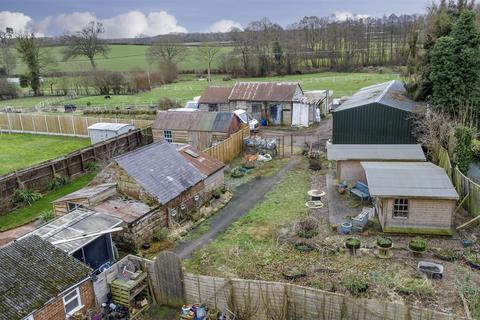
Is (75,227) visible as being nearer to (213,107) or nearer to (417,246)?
(417,246)

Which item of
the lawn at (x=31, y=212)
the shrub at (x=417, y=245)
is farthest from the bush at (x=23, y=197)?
the shrub at (x=417, y=245)

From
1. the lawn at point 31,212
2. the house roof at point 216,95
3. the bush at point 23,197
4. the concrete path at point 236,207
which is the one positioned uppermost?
the house roof at point 216,95

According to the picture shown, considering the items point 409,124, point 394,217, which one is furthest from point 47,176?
point 409,124

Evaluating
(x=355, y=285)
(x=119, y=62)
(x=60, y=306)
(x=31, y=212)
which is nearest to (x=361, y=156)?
(x=355, y=285)

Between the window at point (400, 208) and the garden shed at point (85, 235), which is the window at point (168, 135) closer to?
the garden shed at point (85, 235)

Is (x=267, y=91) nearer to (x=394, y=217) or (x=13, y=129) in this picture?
(x=394, y=217)

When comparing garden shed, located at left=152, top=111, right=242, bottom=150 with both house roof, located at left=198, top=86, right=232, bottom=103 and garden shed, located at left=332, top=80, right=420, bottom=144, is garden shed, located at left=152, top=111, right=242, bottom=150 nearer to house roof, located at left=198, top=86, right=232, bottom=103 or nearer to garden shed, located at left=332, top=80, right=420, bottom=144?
garden shed, located at left=332, top=80, right=420, bottom=144
